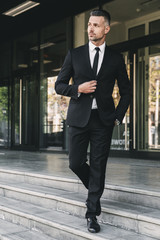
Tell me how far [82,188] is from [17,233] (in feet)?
3.00

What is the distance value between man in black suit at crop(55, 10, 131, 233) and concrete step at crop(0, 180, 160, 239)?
1.01ft

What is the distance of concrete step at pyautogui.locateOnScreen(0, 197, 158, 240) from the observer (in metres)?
3.16

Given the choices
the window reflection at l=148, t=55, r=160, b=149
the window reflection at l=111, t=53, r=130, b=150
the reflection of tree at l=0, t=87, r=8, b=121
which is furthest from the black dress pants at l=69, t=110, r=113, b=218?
the reflection of tree at l=0, t=87, r=8, b=121

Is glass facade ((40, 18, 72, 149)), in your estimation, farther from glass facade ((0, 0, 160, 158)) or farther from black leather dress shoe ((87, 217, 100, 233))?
black leather dress shoe ((87, 217, 100, 233))

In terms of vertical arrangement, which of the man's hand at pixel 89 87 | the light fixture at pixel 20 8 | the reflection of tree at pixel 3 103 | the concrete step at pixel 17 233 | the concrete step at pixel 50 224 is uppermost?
the light fixture at pixel 20 8

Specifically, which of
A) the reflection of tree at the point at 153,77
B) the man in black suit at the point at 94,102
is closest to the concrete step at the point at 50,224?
the man in black suit at the point at 94,102

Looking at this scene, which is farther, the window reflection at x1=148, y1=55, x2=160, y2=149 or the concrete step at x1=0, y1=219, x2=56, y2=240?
the window reflection at x1=148, y1=55, x2=160, y2=149

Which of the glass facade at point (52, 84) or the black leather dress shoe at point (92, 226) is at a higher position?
the glass facade at point (52, 84)

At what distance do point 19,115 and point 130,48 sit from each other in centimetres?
444

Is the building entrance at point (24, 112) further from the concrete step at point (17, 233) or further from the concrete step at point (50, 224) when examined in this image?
the concrete step at point (17, 233)

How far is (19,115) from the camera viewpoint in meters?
10.8

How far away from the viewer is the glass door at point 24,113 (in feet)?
33.6

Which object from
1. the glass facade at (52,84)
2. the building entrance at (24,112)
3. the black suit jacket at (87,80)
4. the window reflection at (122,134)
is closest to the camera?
the black suit jacket at (87,80)

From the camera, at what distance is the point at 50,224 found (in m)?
3.57
